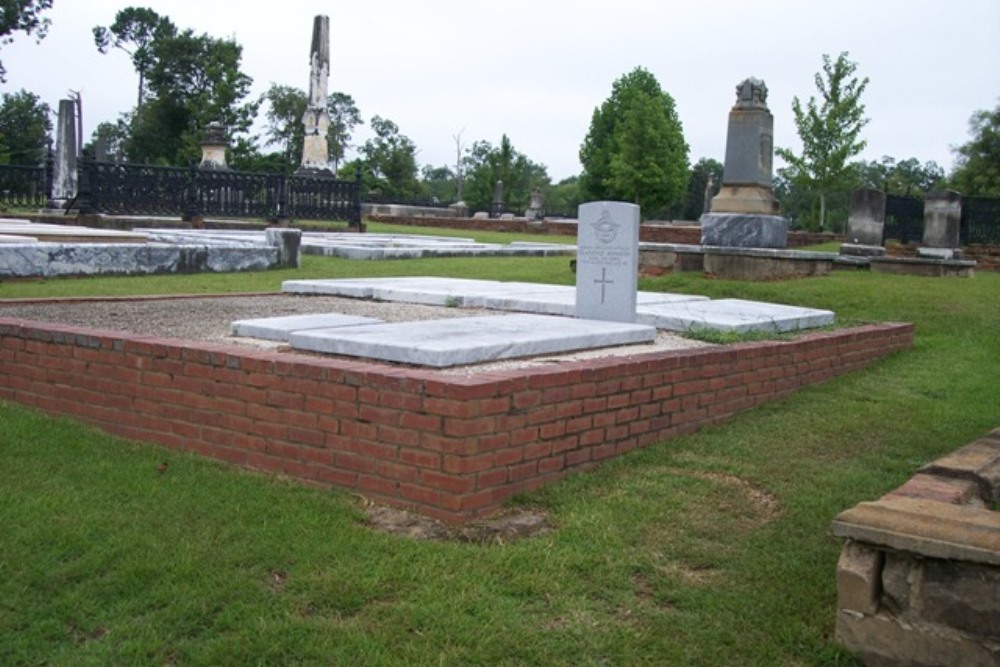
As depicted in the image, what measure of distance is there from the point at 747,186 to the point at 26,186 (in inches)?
687

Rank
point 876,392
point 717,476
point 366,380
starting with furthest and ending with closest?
point 876,392 → point 717,476 → point 366,380

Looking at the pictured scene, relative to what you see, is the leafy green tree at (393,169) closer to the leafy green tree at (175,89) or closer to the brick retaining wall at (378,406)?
the leafy green tree at (175,89)

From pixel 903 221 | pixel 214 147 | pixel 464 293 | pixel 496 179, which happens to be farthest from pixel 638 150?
pixel 464 293

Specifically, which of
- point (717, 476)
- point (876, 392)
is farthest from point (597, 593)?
point (876, 392)

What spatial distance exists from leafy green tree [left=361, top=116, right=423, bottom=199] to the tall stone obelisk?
15.0 meters

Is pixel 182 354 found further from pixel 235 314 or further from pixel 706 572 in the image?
pixel 706 572

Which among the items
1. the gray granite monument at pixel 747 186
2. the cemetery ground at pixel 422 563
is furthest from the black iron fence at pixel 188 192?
the cemetery ground at pixel 422 563

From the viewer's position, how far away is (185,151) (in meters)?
46.7

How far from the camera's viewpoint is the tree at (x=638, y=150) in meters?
50.0

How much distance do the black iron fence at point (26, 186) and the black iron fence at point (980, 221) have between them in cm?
1969

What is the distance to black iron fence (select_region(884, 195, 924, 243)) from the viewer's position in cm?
2153

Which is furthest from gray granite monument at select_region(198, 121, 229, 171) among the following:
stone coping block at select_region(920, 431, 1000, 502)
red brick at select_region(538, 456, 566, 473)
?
stone coping block at select_region(920, 431, 1000, 502)

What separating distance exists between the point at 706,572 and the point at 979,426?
298cm

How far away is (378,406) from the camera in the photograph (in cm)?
409
